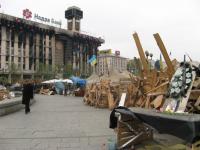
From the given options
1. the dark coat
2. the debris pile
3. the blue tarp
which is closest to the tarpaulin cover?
the debris pile

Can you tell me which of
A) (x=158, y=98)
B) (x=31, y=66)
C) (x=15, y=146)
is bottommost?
(x=15, y=146)

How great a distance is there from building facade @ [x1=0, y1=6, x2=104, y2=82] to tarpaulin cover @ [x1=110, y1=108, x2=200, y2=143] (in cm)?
9177

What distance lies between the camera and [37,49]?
11281cm

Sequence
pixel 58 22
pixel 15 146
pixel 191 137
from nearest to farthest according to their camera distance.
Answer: pixel 191 137, pixel 15 146, pixel 58 22

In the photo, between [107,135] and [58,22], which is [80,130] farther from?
[58,22]

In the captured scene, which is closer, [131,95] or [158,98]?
[158,98]

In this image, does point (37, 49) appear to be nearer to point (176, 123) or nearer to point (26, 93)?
point (26, 93)

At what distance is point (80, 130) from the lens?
12.4 meters

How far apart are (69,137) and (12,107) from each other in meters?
10.4

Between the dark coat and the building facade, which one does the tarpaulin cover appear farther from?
the building facade

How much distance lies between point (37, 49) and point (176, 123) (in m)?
108

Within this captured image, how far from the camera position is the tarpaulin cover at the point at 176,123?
6766mm

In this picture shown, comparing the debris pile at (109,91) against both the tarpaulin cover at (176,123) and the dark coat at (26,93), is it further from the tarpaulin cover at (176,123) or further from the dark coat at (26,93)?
the tarpaulin cover at (176,123)

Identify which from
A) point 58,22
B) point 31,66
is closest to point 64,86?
point 31,66
